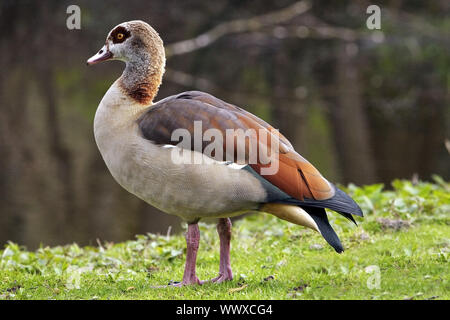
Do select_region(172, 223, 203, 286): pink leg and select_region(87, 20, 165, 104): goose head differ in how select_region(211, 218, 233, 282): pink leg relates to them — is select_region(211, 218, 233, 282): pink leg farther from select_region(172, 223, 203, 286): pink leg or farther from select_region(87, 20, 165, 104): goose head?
select_region(87, 20, 165, 104): goose head

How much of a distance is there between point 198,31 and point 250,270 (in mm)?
25057

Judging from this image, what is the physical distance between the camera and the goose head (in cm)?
568

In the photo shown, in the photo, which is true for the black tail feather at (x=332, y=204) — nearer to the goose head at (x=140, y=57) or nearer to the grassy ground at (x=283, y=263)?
the grassy ground at (x=283, y=263)

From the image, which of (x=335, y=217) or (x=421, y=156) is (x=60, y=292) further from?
(x=421, y=156)

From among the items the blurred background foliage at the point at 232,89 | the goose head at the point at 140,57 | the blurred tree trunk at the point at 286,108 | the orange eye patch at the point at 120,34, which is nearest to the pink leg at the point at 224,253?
the goose head at the point at 140,57

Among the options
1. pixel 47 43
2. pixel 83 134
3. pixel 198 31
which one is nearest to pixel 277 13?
pixel 198 31

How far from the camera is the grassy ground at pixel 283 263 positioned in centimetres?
496

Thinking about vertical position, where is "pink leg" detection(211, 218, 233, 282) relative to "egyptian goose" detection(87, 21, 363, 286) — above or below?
below

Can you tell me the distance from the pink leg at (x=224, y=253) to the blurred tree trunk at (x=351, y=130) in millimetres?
8856

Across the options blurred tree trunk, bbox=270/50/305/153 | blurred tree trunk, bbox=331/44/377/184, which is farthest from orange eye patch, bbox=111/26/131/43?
blurred tree trunk, bbox=270/50/305/153

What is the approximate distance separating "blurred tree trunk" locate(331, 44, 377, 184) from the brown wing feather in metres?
9.15

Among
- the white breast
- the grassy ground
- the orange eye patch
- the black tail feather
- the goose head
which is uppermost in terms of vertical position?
the orange eye patch

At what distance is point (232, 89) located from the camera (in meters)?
22.4

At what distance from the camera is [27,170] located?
48.7 ft
